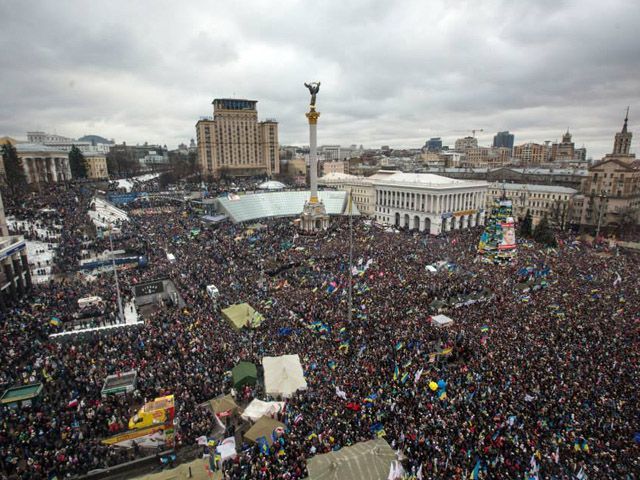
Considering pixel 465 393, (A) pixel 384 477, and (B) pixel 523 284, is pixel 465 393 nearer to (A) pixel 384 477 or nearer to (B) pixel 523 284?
(A) pixel 384 477

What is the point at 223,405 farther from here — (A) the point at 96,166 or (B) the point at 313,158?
(A) the point at 96,166

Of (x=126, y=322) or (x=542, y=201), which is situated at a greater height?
(x=542, y=201)

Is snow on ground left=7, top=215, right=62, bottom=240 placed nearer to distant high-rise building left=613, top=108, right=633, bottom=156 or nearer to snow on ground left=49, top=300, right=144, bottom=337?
snow on ground left=49, top=300, right=144, bottom=337

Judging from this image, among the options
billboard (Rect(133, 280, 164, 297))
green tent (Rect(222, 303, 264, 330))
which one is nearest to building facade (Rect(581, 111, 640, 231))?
green tent (Rect(222, 303, 264, 330))

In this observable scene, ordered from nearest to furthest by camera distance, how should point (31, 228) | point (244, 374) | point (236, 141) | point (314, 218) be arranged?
1. point (244, 374)
2. point (31, 228)
3. point (314, 218)
4. point (236, 141)

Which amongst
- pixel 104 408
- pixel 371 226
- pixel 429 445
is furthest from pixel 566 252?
pixel 104 408

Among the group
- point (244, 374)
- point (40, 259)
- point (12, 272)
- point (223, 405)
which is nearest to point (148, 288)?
point (12, 272)

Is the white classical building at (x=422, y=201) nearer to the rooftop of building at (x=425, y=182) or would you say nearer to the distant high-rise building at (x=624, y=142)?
the rooftop of building at (x=425, y=182)
